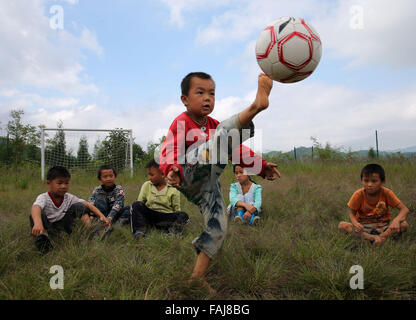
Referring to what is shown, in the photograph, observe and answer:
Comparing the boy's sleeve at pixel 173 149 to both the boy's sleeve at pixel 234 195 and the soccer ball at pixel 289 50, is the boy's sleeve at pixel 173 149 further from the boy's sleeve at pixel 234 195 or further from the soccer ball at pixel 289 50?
the boy's sleeve at pixel 234 195

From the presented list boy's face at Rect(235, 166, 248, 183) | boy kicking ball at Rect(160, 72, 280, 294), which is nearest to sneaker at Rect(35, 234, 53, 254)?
boy kicking ball at Rect(160, 72, 280, 294)

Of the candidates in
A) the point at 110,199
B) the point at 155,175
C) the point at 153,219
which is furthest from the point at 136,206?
the point at 110,199

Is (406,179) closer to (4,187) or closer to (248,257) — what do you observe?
(248,257)

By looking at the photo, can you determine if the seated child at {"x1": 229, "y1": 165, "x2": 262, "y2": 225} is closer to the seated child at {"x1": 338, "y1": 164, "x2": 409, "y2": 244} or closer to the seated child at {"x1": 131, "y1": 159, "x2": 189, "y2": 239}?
the seated child at {"x1": 131, "y1": 159, "x2": 189, "y2": 239}

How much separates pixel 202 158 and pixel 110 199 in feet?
9.00

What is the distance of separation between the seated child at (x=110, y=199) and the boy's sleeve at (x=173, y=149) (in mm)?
2284

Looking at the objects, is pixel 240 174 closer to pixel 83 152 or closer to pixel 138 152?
pixel 83 152

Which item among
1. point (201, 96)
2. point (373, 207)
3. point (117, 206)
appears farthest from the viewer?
point (117, 206)

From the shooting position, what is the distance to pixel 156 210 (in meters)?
3.95

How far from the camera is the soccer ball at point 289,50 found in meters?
2.01

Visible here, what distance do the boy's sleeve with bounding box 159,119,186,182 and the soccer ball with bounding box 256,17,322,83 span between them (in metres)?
0.72

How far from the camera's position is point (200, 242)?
2.12 meters
